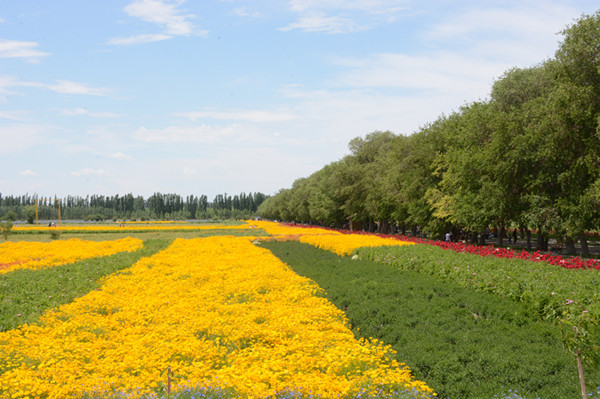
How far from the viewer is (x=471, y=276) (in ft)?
55.1

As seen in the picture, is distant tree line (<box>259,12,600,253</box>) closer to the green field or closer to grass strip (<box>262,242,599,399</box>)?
the green field

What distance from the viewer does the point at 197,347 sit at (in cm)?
983

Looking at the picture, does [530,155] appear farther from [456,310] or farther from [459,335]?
[459,335]

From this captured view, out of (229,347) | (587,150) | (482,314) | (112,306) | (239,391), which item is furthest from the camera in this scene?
(587,150)

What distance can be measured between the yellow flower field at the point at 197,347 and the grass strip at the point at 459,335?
Answer: 71cm

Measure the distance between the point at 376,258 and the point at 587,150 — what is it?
43.5 ft

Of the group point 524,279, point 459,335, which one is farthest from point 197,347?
point 524,279

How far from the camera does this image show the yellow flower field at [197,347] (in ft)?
25.7

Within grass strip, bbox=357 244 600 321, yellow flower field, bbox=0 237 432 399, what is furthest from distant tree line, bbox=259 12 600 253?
yellow flower field, bbox=0 237 432 399

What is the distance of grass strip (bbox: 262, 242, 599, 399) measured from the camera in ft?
28.3

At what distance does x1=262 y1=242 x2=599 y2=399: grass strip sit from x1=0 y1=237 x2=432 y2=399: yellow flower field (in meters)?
0.71

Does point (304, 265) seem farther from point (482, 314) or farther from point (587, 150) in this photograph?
point (587, 150)

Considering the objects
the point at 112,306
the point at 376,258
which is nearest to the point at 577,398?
the point at 112,306

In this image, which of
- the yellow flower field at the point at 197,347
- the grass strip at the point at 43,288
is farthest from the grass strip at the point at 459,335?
the grass strip at the point at 43,288
